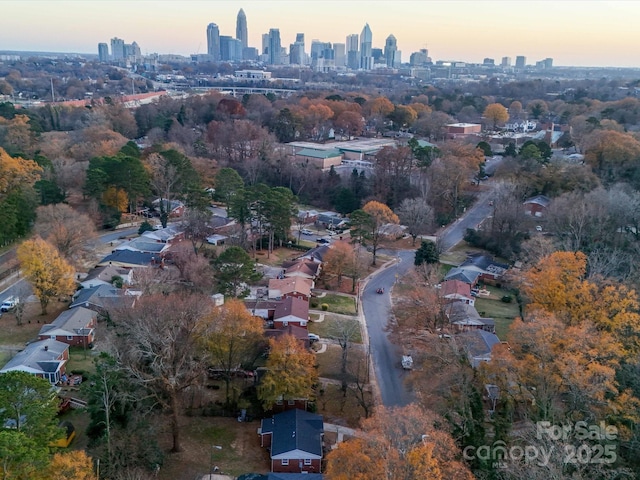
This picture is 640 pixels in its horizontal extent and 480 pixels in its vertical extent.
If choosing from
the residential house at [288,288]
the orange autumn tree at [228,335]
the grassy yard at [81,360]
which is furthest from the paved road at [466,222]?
the grassy yard at [81,360]

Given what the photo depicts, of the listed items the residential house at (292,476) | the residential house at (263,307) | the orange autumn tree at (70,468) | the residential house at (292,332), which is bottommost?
the residential house at (263,307)

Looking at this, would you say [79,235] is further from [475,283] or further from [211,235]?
[475,283]

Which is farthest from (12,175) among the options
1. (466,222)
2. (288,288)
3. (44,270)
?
(466,222)

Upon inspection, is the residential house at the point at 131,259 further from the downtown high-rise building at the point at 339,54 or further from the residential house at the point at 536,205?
the downtown high-rise building at the point at 339,54

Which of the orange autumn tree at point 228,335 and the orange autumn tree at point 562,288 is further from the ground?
the orange autumn tree at point 562,288

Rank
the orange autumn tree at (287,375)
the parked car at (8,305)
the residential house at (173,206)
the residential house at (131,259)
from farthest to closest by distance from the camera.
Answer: the residential house at (173,206)
the residential house at (131,259)
the parked car at (8,305)
the orange autumn tree at (287,375)

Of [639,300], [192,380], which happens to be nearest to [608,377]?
[639,300]
